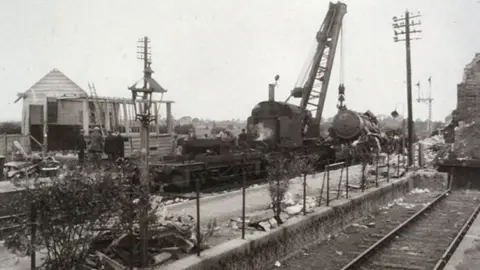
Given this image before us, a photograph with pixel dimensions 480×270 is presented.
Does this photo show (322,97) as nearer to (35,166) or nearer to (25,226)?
(35,166)

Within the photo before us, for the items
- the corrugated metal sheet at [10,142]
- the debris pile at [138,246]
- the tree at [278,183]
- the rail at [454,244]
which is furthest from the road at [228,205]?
the corrugated metal sheet at [10,142]

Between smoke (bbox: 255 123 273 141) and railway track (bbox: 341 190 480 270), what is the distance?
720cm

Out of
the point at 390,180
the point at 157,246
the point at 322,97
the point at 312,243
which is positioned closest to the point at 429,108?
the point at 322,97

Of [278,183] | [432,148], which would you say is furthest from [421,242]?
[432,148]

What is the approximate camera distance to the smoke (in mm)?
19891

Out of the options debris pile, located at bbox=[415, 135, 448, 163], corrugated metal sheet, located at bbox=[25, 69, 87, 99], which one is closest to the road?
corrugated metal sheet, located at bbox=[25, 69, 87, 99]

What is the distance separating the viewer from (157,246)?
21.5ft

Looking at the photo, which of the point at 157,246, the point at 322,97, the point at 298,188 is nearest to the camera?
the point at 157,246

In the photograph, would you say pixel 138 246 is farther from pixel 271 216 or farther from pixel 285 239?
pixel 271 216

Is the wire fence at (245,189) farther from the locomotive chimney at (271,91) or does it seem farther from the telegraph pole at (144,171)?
the locomotive chimney at (271,91)

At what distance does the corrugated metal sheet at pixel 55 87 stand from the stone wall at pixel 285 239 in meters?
15.5

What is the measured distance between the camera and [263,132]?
20016 millimetres

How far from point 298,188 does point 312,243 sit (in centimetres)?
429

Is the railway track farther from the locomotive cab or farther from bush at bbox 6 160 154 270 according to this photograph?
the locomotive cab
